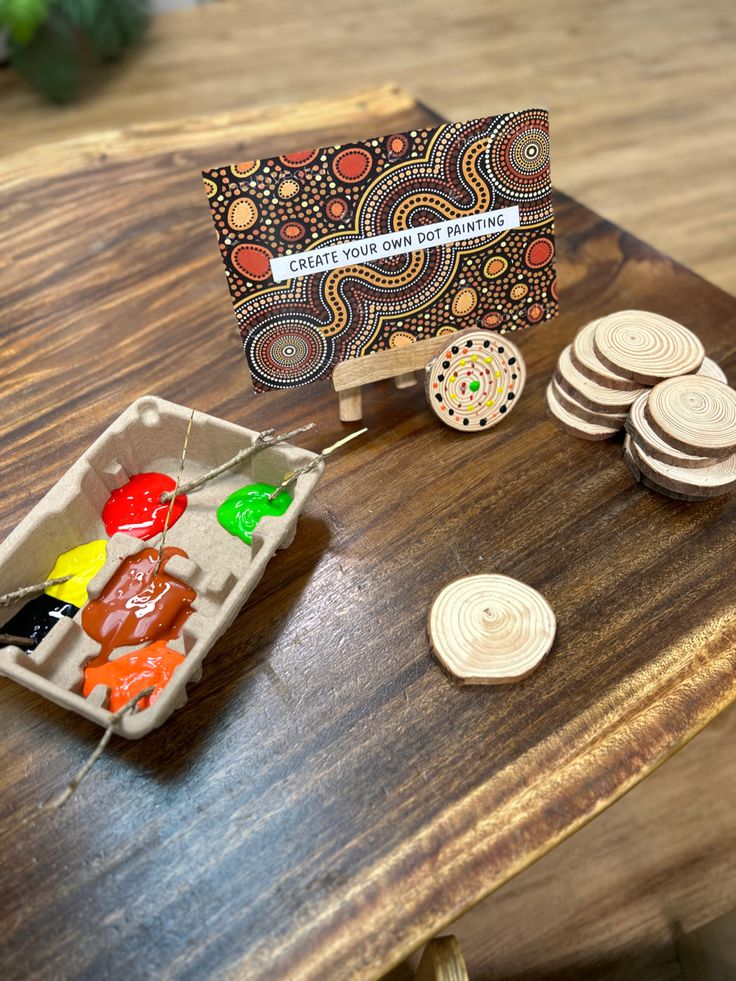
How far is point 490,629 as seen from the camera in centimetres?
82

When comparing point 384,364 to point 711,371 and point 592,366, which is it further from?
point 711,371

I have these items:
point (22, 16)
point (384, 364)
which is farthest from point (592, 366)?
point (22, 16)

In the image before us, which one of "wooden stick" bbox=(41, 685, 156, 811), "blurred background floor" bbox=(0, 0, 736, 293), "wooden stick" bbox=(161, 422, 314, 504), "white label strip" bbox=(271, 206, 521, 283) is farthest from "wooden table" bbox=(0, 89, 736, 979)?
"blurred background floor" bbox=(0, 0, 736, 293)

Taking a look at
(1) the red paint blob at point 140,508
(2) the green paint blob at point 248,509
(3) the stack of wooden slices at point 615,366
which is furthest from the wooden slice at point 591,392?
(1) the red paint blob at point 140,508

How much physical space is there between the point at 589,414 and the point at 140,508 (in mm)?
571

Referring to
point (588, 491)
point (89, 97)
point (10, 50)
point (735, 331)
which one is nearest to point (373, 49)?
point (89, 97)

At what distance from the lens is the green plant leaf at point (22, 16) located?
8.86ft

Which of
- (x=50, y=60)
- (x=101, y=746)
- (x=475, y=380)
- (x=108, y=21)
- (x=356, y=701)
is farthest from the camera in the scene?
(x=108, y=21)

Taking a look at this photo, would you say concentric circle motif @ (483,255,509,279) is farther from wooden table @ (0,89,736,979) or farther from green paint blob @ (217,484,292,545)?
green paint blob @ (217,484,292,545)

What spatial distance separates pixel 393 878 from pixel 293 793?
0.12 meters

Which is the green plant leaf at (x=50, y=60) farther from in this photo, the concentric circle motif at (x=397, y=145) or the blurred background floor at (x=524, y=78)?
the concentric circle motif at (x=397, y=145)

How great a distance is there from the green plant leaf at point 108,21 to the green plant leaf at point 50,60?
72 millimetres

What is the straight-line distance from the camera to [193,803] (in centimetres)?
73

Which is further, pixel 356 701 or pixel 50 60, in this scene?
pixel 50 60
